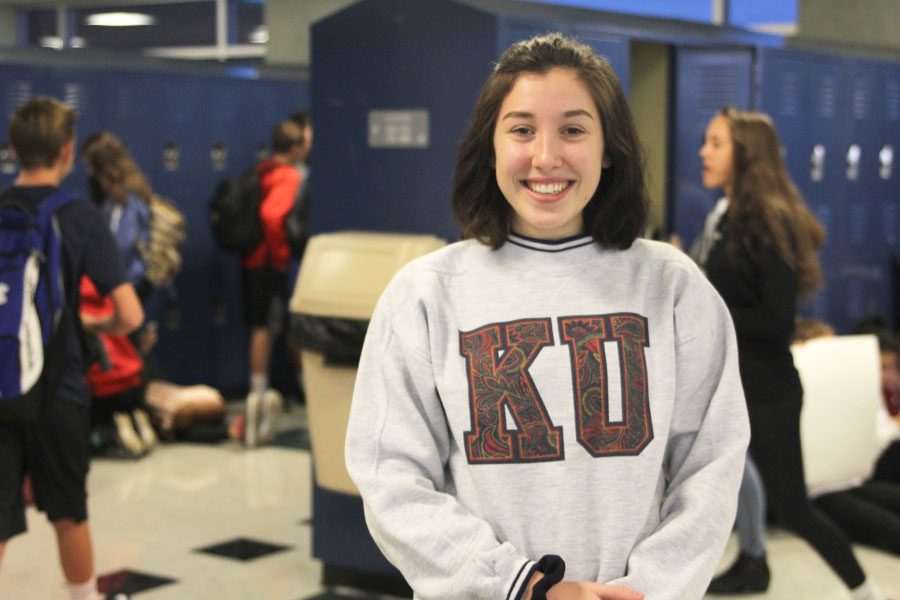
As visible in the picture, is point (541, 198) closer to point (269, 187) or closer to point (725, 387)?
point (725, 387)

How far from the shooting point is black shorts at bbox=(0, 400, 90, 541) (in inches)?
127

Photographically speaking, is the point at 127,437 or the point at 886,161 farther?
the point at 886,161

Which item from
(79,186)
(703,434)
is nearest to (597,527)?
(703,434)

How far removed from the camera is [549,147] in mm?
1804

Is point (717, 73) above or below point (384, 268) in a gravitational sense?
above

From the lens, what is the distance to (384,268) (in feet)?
12.4

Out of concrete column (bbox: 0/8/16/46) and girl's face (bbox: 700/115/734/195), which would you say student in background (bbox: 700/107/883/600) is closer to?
girl's face (bbox: 700/115/734/195)

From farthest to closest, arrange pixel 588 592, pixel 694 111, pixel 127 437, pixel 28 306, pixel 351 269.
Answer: pixel 127 437, pixel 694 111, pixel 351 269, pixel 28 306, pixel 588 592

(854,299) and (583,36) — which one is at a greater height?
(583,36)

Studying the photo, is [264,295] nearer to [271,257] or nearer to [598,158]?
[271,257]

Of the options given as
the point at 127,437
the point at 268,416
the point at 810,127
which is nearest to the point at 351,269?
the point at 127,437

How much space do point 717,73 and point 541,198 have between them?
345 cm

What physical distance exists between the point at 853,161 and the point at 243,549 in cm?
377

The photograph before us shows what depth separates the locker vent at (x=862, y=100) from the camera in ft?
21.9
